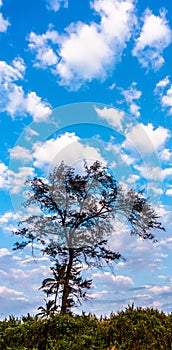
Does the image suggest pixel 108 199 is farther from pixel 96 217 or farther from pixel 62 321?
pixel 62 321

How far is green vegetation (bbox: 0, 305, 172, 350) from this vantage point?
9398 mm

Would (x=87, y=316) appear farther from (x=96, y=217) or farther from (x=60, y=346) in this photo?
(x=96, y=217)

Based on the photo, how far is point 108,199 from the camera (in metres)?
22.5

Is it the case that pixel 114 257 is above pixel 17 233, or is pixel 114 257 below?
below

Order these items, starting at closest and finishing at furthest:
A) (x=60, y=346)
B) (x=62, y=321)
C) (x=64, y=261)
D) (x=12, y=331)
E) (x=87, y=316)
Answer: (x=60, y=346) < (x=12, y=331) < (x=62, y=321) < (x=87, y=316) < (x=64, y=261)

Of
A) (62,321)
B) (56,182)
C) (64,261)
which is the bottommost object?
(62,321)

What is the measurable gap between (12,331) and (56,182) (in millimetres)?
13011

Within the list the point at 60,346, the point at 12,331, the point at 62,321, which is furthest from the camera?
the point at 62,321

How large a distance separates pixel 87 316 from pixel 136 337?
7.64 ft

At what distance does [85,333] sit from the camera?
10.3 meters

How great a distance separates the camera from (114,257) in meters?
22.1

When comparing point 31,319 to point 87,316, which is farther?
point 87,316

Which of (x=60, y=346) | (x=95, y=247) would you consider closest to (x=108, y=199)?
(x=95, y=247)

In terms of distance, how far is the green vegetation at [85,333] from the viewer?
9.40 metres
